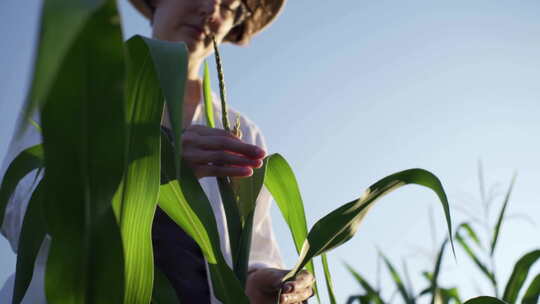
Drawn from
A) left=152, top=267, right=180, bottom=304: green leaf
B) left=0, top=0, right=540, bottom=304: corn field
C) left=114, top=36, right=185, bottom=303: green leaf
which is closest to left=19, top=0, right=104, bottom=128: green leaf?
left=0, top=0, right=540, bottom=304: corn field

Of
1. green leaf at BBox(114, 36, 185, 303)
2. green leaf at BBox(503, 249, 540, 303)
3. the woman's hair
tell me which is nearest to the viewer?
green leaf at BBox(114, 36, 185, 303)

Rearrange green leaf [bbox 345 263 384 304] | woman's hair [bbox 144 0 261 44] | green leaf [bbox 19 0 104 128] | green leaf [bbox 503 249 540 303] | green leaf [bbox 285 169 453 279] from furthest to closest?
1. woman's hair [bbox 144 0 261 44]
2. green leaf [bbox 345 263 384 304]
3. green leaf [bbox 503 249 540 303]
4. green leaf [bbox 285 169 453 279]
5. green leaf [bbox 19 0 104 128]

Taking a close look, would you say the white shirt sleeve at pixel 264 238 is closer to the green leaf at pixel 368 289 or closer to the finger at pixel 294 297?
the green leaf at pixel 368 289

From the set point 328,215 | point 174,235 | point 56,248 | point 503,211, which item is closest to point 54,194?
point 56,248

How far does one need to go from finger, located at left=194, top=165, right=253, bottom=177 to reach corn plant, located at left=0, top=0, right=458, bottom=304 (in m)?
0.01

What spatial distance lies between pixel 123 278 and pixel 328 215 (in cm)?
17

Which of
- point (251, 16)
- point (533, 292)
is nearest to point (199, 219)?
point (533, 292)

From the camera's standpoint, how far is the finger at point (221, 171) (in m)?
0.40

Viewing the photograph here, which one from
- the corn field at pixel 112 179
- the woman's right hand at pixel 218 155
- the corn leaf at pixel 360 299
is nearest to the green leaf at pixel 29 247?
the corn field at pixel 112 179

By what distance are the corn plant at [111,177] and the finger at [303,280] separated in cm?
6

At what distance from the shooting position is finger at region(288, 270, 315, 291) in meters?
0.47

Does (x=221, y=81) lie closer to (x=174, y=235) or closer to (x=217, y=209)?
(x=174, y=235)

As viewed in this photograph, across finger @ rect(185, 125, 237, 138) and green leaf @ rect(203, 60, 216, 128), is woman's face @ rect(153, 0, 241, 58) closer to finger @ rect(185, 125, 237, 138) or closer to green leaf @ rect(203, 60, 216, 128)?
green leaf @ rect(203, 60, 216, 128)

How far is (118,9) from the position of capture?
0.20 m
